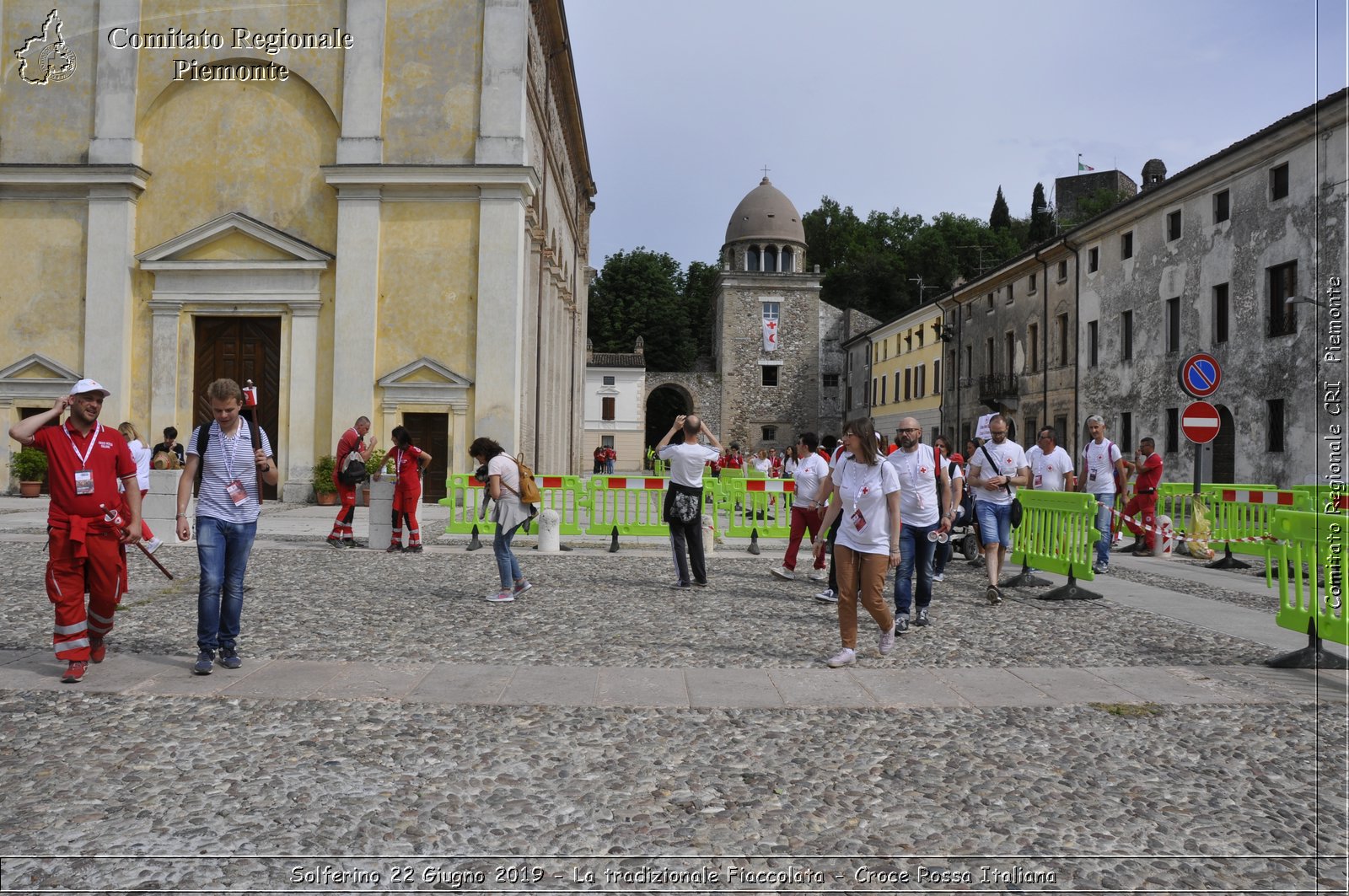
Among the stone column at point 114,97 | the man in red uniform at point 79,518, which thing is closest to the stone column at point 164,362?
the stone column at point 114,97

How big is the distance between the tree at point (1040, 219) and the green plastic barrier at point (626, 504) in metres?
60.2

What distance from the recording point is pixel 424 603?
9.34 metres

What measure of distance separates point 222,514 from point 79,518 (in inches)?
31.3

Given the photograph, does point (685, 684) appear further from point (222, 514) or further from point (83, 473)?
point (83, 473)

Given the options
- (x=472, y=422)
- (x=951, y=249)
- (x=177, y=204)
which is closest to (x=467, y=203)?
(x=472, y=422)

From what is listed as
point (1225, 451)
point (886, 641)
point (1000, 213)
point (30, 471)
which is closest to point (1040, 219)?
point (1000, 213)

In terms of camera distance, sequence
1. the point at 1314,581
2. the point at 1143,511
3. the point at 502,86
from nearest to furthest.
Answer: the point at 1314,581
the point at 1143,511
the point at 502,86

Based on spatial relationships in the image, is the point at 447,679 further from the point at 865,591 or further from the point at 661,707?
the point at 865,591

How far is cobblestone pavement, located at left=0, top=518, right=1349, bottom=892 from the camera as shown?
11.2 ft

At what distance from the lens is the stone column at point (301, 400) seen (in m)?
24.2

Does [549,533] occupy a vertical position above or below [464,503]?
below

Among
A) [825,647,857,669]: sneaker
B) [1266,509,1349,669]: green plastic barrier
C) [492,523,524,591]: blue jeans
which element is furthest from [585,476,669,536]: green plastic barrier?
[1266,509,1349,669]: green plastic barrier

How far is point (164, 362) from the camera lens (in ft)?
79.7

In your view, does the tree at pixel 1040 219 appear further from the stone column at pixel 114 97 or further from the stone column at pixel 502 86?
the stone column at pixel 114 97
